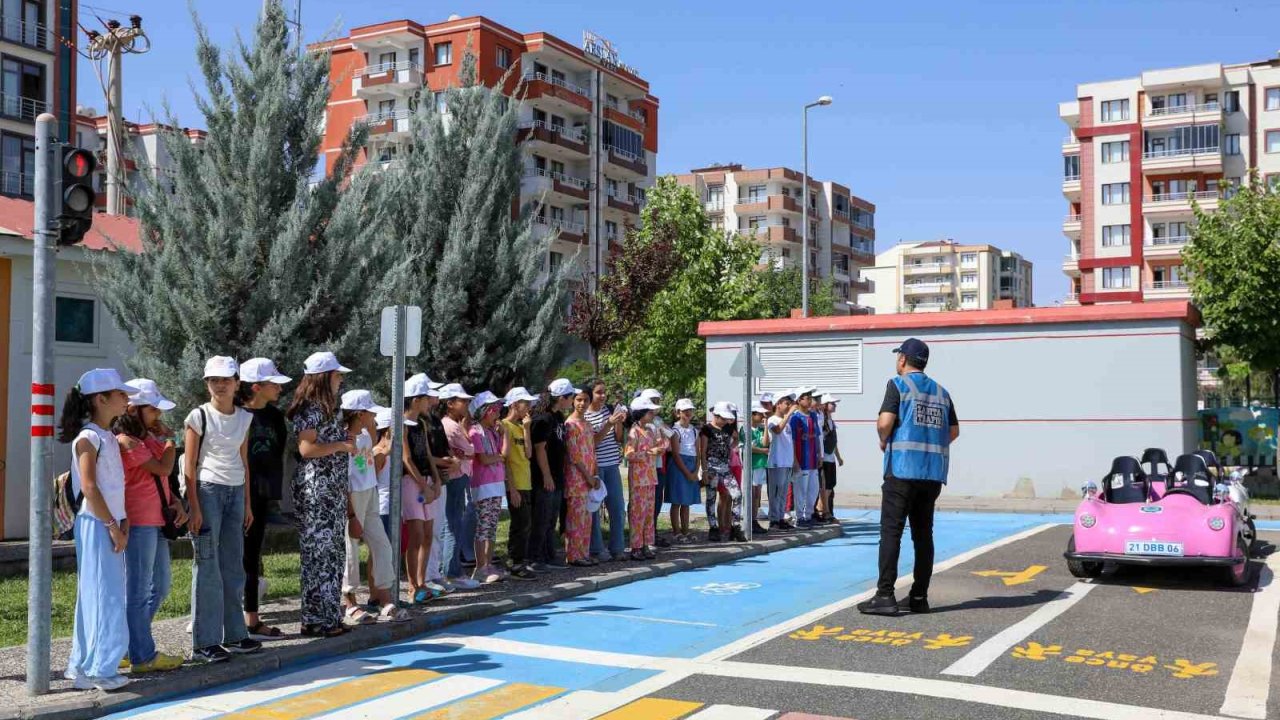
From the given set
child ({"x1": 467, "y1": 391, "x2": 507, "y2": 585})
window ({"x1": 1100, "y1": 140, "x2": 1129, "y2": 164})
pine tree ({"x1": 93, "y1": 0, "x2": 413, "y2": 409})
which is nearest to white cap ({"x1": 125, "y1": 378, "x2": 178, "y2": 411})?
child ({"x1": 467, "y1": 391, "x2": 507, "y2": 585})

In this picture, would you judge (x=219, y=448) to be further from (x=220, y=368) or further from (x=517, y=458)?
(x=517, y=458)

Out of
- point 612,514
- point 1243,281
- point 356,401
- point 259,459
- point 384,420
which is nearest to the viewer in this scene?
point 259,459

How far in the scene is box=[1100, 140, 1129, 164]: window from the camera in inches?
2844

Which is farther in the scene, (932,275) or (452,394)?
(932,275)

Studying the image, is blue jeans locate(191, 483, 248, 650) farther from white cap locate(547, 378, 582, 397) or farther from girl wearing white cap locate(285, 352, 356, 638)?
white cap locate(547, 378, 582, 397)

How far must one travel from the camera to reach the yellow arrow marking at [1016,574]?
1207cm

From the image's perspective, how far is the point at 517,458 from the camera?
12273mm

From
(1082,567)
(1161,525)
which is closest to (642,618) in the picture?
(1082,567)

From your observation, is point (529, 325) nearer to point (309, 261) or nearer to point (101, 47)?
point (309, 261)

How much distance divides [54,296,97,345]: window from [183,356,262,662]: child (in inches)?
392

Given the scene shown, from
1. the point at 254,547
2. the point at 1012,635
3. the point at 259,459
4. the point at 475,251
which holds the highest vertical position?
the point at 475,251

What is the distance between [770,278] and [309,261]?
155 feet

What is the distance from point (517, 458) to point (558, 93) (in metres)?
52.9

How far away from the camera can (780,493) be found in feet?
56.1
